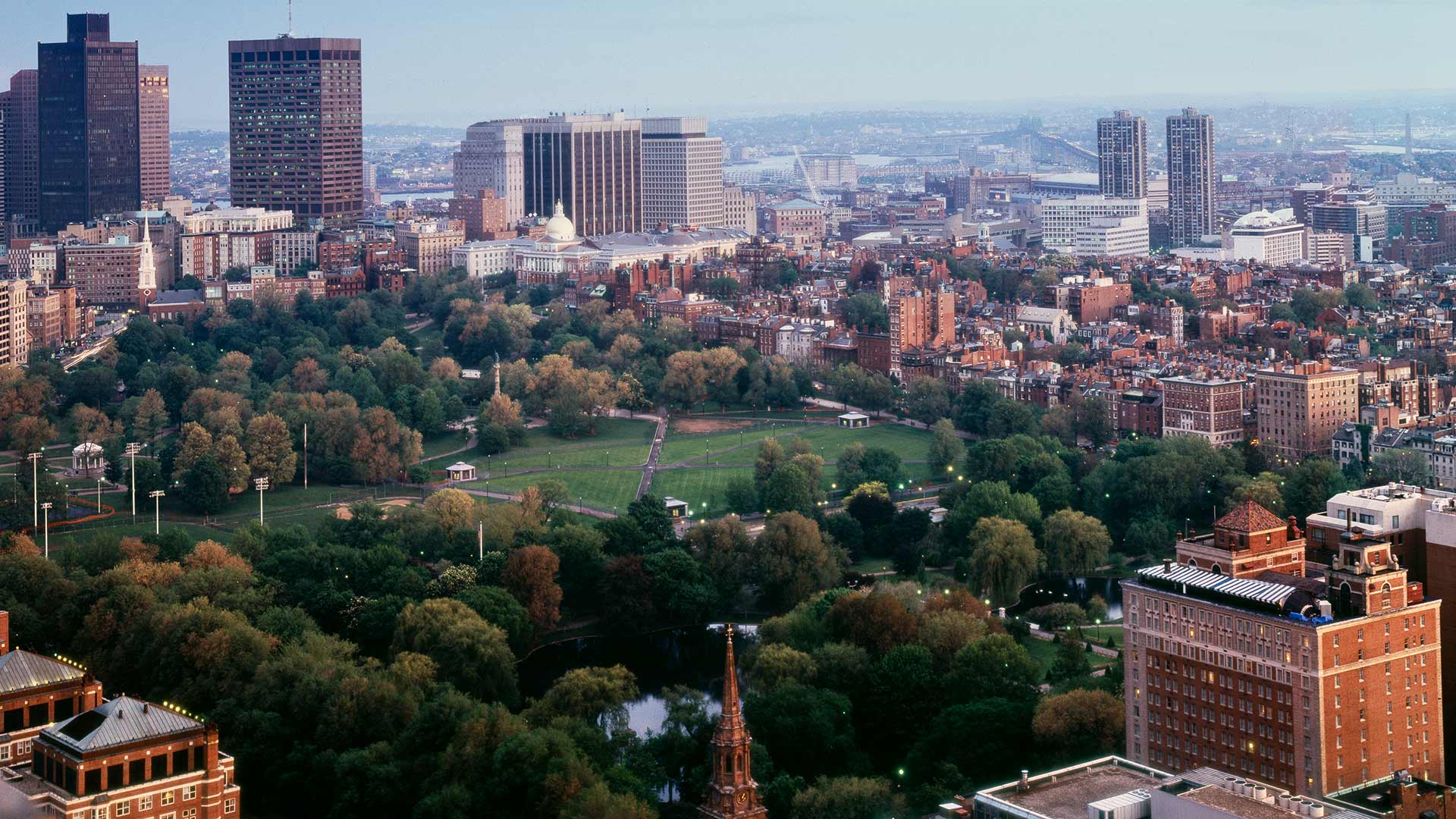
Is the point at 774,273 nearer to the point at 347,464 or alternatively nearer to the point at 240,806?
the point at 347,464

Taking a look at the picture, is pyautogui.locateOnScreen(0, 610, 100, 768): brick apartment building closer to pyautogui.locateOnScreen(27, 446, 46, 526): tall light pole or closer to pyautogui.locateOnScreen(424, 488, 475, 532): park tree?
pyautogui.locateOnScreen(424, 488, 475, 532): park tree

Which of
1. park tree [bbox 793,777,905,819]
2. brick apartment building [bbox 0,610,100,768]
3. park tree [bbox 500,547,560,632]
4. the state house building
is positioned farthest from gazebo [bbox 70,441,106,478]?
the state house building

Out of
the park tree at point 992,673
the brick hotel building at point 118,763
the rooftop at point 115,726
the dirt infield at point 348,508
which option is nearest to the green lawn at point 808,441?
the dirt infield at point 348,508

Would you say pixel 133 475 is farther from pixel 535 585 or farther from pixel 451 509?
pixel 535 585

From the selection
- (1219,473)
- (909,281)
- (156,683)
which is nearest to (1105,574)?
(1219,473)

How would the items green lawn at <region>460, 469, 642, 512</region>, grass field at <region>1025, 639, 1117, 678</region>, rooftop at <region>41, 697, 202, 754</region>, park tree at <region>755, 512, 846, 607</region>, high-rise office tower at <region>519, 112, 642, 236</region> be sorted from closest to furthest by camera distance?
rooftop at <region>41, 697, 202, 754</region> → grass field at <region>1025, 639, 1117, 678</region> → park tree at <region>755, 512, 846, 607</region> → green lawn at <region>460, 469, 642, 512</region> → high-rise office tower at <region>519, 112, 642, 236</region>

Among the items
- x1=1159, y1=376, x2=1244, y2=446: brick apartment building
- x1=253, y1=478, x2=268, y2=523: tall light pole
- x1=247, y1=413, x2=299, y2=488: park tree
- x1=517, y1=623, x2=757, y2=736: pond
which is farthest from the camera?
x1=1159, y1=376, x2=1244, y2=446: brick apartment building

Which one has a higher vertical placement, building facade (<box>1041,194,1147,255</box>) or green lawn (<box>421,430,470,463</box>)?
building facade (<box>1041,194,1147,255</box>)
